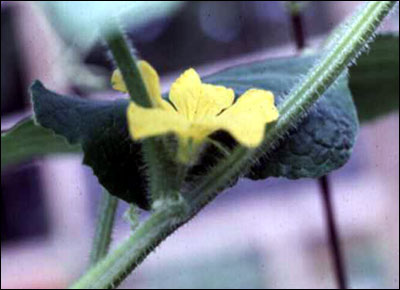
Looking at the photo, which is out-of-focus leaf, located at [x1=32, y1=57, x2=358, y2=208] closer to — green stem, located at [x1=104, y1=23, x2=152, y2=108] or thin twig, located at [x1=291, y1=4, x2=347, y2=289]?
green stem, located at [x1=104, y1=23, x2=152, y2=108]

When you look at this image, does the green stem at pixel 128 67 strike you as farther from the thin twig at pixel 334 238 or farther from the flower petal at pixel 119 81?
the thin twig at pixel 334 238

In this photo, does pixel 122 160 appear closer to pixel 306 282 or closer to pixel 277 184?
pixel 306 282

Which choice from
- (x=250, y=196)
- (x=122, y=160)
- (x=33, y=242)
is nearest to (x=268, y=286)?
(x=250, y=196)

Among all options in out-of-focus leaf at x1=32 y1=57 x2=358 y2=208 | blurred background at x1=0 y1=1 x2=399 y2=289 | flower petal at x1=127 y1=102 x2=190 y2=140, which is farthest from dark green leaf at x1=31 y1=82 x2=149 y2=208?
blurred background at x1=0 y1=1 x2=399 y2=289

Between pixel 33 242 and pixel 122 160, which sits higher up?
pixel 122 160

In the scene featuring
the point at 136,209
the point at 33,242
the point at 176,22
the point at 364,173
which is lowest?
the point at 33,242

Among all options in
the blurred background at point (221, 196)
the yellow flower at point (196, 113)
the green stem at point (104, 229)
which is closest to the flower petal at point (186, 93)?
the yellow flower at point (196, 113)
